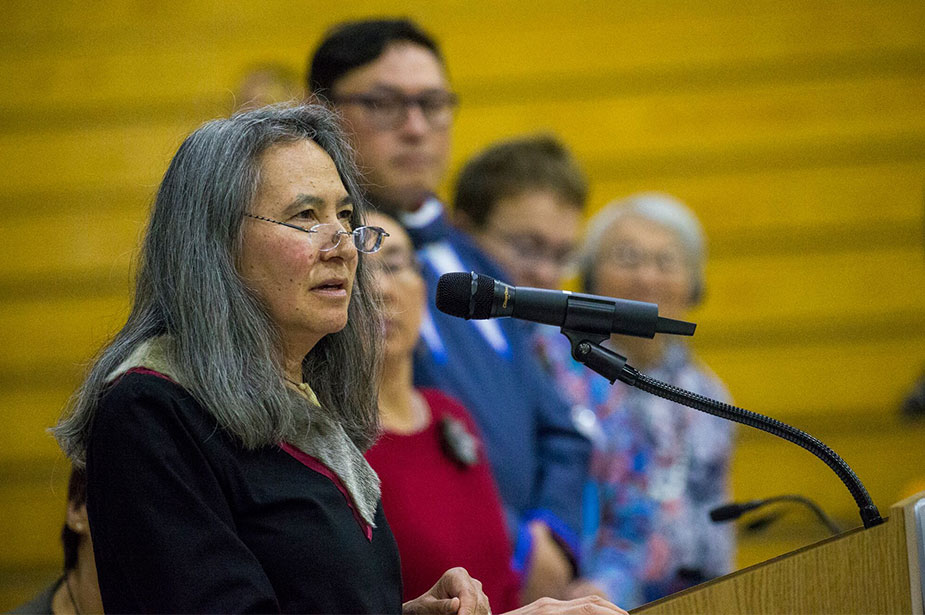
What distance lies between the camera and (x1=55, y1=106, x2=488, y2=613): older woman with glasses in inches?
55.2

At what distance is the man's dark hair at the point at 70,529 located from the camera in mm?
1935

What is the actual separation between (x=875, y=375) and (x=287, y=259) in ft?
13.3

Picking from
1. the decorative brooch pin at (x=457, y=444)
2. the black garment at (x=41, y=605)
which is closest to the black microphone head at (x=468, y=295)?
the decorative brooch pin at (x=457, y=444)

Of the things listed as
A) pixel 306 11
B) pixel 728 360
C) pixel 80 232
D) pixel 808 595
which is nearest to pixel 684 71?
pixel 728 360

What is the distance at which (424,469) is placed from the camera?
92.0 inches

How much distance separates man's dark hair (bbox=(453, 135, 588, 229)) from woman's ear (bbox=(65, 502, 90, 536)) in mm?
1750

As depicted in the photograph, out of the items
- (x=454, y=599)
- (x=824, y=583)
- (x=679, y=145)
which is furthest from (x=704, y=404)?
(x=679, y=145)

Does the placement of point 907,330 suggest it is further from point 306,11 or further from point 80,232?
point 80,232

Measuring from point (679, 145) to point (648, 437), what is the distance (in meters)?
2.18

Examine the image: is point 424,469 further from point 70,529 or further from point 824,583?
point 824,583

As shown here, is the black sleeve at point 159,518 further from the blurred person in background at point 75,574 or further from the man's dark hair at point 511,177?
the man's dark hair at point 511,177

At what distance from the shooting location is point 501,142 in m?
3.57

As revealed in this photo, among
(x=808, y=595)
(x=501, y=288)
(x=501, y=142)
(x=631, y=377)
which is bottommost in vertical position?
(x=808, y=595)

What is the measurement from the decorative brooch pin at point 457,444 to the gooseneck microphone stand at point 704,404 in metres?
0.84
